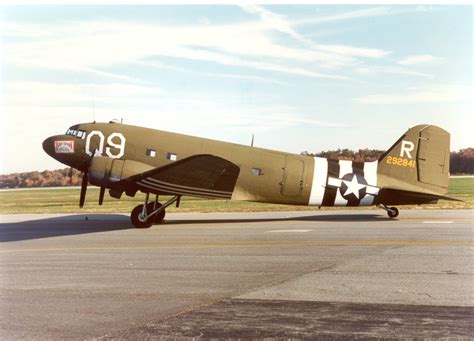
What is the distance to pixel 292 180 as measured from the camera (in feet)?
69.8

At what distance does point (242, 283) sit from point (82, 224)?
1427 centimetres

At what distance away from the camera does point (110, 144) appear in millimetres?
21000

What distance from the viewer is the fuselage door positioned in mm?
21219

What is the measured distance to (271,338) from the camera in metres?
6.42

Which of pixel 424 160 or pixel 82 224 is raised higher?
pixel 424 160

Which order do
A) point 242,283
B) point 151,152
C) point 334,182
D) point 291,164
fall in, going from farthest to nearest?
point 334,182 < point 291,164 < point 151,152 < point 242,283

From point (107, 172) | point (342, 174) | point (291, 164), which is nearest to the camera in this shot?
point (107, 172)

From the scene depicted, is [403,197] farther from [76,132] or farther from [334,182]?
[76,132]

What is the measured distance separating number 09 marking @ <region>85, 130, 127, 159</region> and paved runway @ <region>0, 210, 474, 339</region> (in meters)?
3.78

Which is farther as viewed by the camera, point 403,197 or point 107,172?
point 403,197

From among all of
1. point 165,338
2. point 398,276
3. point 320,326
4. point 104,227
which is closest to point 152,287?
point 165,338

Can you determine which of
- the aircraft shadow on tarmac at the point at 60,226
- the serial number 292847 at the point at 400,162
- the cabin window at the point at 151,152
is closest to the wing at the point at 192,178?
the cabin window at the point at 151,152

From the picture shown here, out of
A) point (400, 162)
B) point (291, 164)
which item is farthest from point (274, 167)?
point (400, 162)

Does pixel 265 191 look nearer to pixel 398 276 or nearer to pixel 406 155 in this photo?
pixel 406 155
